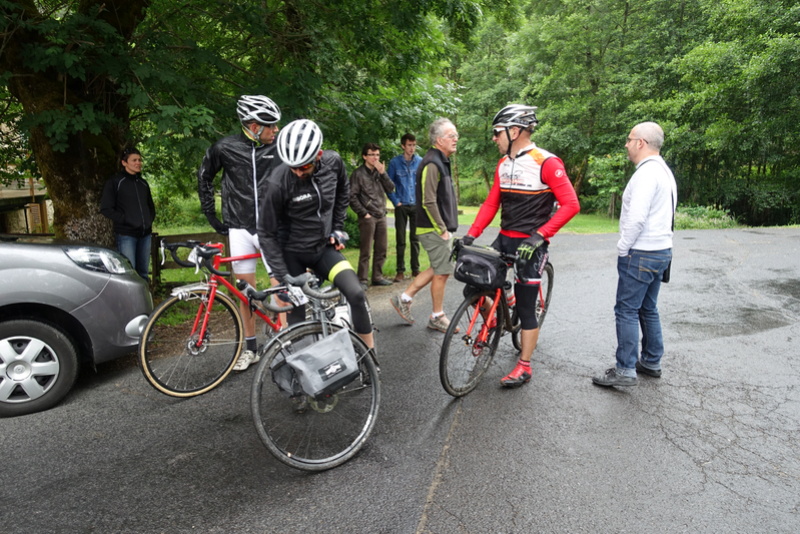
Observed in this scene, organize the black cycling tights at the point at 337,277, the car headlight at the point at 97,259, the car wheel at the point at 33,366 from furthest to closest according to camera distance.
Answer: the car headlight at the point at 97,259 < the car wheel at the point at 33,366 < the black cycling tights at the point at 337,277

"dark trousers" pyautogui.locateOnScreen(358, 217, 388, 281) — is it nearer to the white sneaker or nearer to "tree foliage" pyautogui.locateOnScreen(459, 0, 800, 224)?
the white sneaker

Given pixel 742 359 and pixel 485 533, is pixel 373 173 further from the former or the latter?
pixel 485 533

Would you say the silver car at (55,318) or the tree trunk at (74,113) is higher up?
the tree trunk at (74,113)

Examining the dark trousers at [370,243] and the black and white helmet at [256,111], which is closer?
the black and white helmet at [256,111]

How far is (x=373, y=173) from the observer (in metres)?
7.94

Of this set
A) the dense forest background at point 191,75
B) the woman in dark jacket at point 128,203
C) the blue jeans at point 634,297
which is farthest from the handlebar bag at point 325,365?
the woman in dark jacket at point 128,203

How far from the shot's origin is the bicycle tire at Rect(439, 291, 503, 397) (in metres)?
3.96

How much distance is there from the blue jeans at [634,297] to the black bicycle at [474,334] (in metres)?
0.89

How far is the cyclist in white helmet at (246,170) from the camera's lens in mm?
4340

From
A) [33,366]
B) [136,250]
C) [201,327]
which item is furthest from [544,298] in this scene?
[136,250]

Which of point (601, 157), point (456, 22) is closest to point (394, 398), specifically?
point (456, 22)

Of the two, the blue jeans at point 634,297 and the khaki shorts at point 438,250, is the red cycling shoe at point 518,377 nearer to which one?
the blue jeans at point 634,297

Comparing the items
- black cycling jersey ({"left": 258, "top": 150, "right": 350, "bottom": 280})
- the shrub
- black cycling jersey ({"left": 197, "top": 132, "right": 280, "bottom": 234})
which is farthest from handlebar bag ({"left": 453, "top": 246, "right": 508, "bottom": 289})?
the shrub

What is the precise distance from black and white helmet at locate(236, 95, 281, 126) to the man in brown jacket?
133 inches
